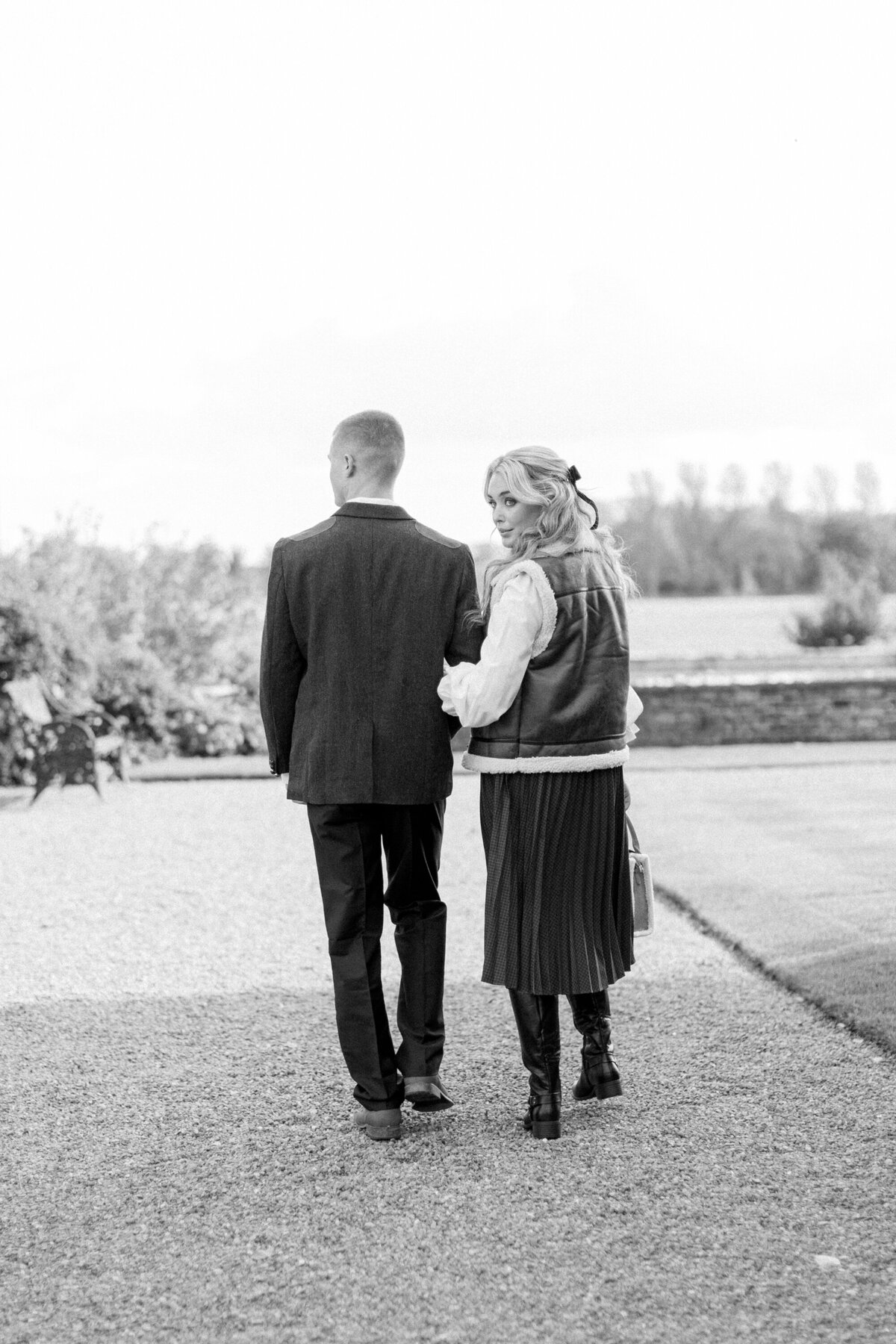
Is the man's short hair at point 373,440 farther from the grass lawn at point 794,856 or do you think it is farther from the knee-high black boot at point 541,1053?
the grass lawn at point 794,856

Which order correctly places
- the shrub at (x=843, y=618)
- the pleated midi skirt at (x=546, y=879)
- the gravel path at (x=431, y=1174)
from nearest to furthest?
the gravel path at (x=431, y=1174)
the pleated midi skirt at (x=546, y=879)
the shrub at (x=843, y=618)

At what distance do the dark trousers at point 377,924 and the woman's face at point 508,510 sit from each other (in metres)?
0.78

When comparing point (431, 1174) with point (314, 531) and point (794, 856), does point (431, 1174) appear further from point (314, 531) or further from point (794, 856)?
point (794, 856)

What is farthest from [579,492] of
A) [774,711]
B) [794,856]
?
[774,711]

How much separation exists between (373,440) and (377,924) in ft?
4.39

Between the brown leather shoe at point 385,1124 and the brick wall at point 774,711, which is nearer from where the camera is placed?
the brown leather shoe at point 385,1124

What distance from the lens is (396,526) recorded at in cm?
391

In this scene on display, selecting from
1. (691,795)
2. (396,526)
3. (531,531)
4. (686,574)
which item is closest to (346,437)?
(396,526)

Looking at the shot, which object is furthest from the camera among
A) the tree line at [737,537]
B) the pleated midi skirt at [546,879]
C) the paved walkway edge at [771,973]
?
the tree line at [737,537]

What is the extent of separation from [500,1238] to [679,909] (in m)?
4.21

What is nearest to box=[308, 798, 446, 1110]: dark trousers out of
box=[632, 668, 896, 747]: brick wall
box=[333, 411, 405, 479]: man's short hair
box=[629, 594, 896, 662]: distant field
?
box=[333, 411, 405, 479]: man's short hair

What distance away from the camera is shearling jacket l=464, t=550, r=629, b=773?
3830 millimetres

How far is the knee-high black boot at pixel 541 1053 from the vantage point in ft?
12.9

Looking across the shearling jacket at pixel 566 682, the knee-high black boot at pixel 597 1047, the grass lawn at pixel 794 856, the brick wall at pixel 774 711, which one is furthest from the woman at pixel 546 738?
the brick wall at pixel 774 711
